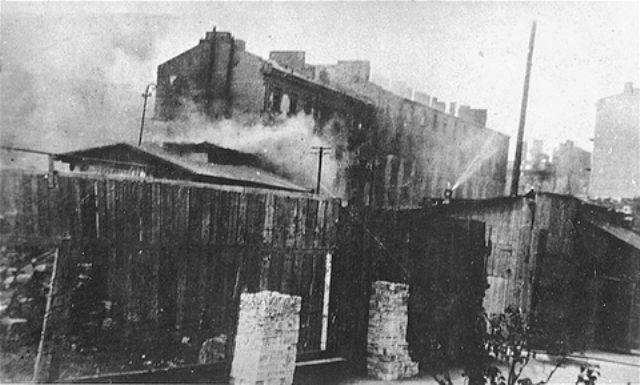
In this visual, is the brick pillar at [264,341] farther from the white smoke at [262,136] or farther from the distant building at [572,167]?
the distant building at [572,167]

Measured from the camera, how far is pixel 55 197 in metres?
8.25

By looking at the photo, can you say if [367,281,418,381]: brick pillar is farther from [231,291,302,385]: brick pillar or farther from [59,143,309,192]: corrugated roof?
[59,143,309,192]: corrugated roof

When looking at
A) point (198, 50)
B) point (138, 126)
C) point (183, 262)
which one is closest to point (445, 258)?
point (183, 262)

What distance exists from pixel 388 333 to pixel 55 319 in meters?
6.93

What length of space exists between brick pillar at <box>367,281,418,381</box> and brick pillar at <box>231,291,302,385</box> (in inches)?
110

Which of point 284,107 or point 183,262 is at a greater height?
point 284,107

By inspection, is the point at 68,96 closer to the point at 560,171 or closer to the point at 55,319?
the point at 55,319

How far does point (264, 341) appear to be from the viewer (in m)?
9.77

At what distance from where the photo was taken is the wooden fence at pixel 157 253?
330 inches

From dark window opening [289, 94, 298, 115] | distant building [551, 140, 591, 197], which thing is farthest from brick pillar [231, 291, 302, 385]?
distant building [551, 140, 591, 197]

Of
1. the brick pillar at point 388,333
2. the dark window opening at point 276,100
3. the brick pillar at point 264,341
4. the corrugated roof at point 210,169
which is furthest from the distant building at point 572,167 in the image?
the brick pillar at point 264,341

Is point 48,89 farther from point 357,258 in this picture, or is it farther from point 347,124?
point 357,258

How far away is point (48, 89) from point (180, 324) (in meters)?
28.2

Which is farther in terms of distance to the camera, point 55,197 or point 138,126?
point 138,126
